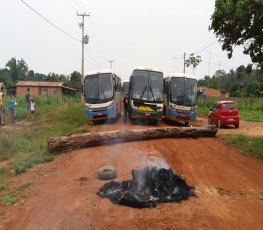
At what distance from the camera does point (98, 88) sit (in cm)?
2467

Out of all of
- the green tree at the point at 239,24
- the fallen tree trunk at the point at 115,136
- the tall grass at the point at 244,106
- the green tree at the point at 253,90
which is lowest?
the tall grass at the point at 244,106

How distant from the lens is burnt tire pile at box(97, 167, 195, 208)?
29.1 feet

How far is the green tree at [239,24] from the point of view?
534 inches

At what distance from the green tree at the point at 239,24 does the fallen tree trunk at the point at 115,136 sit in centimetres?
416

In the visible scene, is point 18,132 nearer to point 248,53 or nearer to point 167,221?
point 248,53

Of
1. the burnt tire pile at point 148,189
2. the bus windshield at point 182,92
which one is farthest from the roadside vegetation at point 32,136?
the bus windshield at point 182,92

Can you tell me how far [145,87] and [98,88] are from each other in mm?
2766

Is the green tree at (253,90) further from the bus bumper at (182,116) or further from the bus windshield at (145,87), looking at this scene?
the bus windshield at (145,87)

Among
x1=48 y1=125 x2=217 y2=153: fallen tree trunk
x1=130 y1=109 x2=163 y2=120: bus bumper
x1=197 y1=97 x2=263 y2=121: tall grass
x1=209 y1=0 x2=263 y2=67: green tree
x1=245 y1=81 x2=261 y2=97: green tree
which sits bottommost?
x1=197 y1=97 x2=263 y2=121: tall grass

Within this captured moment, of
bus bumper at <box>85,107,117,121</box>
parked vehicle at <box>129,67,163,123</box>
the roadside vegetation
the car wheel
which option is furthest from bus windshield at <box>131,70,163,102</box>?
the car wheel

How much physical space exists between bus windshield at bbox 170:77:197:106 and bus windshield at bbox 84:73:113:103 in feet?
13.3

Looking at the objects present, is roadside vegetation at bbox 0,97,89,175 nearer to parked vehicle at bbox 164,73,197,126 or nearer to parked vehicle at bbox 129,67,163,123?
parked vehicle at bbox 129,67,163,123

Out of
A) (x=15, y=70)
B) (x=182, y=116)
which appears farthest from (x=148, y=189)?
(x=15, y=70)

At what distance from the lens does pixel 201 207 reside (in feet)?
28.9
